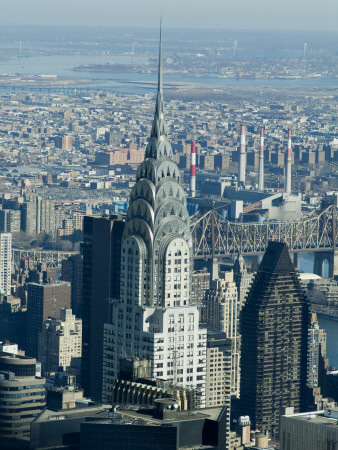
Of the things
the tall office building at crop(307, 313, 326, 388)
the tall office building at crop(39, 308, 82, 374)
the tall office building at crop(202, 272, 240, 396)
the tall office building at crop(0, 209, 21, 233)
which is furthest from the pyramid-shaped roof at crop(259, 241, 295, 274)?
the tall office building at crop(0, 209, 21, 233)

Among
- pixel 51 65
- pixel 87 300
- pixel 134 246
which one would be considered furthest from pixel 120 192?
pixel 51 65

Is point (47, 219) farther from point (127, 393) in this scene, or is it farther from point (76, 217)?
point (127, 393)

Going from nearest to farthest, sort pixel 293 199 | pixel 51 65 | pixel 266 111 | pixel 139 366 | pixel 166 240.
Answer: pixel 139 366 < pixel 166 240 < pixel 293 199 < pixel 266 111 < pixel 51 65

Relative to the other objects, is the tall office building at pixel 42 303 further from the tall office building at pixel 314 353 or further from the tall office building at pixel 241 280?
the tall office building at pixel 314 353

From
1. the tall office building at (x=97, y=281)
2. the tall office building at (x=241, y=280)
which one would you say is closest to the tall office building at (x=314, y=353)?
the tall office building at (x=241, y=280)

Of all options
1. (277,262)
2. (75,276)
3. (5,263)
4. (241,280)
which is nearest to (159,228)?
(277,262)

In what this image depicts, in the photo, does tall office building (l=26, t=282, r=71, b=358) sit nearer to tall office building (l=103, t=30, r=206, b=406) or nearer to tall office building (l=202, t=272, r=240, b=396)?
tall office building (l=202, t=272, r=240, b=396)
